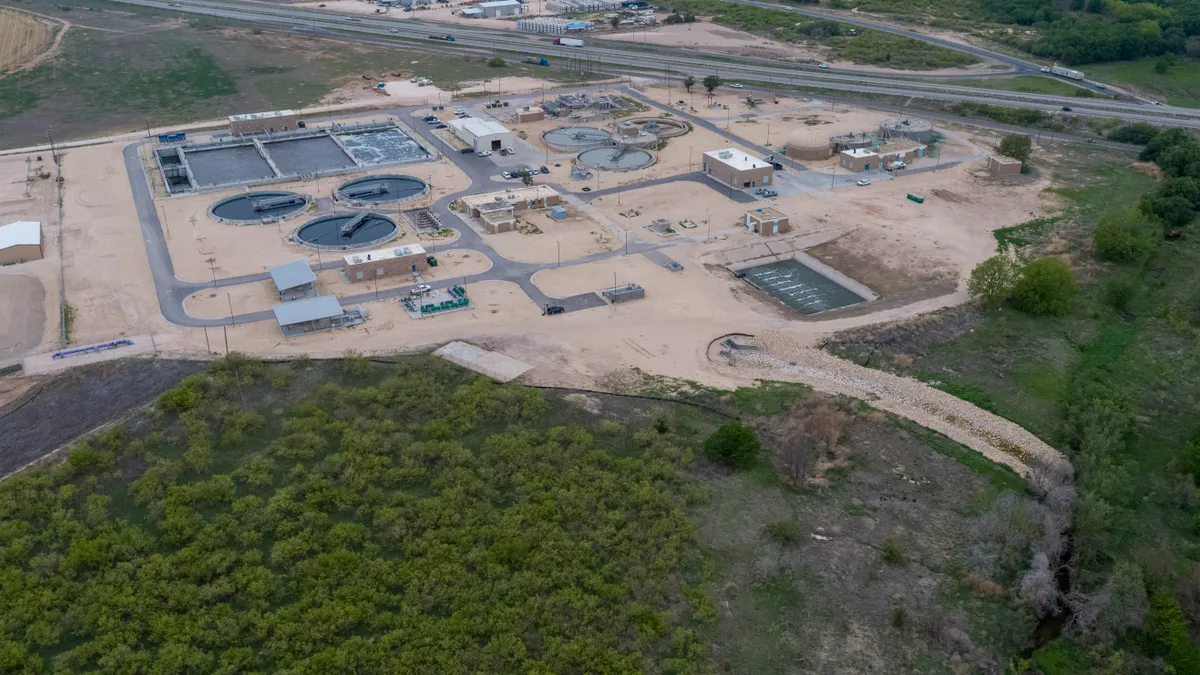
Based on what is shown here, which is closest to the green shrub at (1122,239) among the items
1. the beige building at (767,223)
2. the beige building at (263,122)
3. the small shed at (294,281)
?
the beige building at (767,223)

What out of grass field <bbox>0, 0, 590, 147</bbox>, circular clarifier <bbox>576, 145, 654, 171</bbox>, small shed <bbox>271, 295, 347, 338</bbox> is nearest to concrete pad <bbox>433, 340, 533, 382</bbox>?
small shed <bbox>271, 295, 347, 338</bbox>

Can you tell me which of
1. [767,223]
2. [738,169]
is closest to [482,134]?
[738,169]

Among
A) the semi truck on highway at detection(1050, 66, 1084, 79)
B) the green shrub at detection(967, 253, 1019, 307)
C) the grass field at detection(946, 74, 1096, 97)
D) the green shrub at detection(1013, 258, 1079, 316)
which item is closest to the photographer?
the green shrub at detection(1013, 258, 1079, 316)

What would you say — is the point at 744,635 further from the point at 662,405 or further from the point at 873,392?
the point at 873,392

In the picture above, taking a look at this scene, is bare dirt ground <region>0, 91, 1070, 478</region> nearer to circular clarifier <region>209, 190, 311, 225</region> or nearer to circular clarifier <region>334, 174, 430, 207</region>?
circular clarifier <region>209, 190, 311, 225</region>

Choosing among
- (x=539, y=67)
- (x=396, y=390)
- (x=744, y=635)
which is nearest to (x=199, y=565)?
(x=396, y=390)

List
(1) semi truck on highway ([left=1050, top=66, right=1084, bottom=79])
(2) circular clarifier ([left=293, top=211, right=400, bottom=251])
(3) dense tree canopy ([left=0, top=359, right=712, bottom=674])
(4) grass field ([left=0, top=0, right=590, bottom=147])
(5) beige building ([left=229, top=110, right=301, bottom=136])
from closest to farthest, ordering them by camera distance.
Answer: (3) dense tree canopy ([left=0, top=359, right=712, bottom=674])
(2) circular clarifier ([left=293, top=211, right=400, bottom=251])
(5) beige building ([left=229, top=110, right=301, bottom=136])
(4) grass field ([left=0, top=0, right=590, bottom=147])
(1) semi truck on highway ([left=1050, top=66, right=1084, bottom=79])
